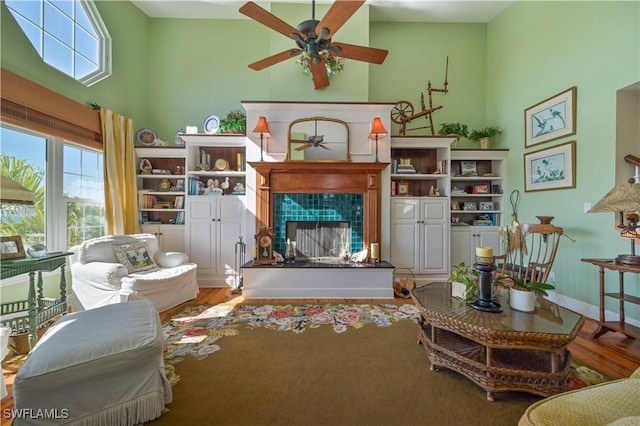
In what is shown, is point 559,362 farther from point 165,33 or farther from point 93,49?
point 165,33

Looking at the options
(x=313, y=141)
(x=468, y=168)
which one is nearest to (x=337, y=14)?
(x=313, y=141)

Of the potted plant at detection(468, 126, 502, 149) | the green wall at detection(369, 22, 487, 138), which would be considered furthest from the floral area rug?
the green wall at detection(369, 22, 487, 138)

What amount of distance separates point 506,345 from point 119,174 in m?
4.57

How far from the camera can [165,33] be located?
4402 millimetres

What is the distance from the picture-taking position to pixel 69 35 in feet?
10.4

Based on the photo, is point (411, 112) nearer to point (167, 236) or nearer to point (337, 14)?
point (337, 14)

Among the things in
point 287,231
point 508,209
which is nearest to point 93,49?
point 287,231

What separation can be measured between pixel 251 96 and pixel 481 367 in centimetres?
458

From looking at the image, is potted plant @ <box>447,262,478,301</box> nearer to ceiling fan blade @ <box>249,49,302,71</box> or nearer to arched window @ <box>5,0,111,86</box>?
ceiling fan blade @ <box>249,49,302,71</box>

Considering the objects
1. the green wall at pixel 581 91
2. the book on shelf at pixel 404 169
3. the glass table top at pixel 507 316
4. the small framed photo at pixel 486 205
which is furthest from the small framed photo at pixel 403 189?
the glass table top at pixel 507 316

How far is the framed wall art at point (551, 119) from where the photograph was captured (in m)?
3.05

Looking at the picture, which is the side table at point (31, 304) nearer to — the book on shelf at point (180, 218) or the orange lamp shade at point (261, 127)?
the book on shelf at point (180, 218)

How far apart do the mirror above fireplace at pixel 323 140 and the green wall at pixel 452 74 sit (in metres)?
0.52

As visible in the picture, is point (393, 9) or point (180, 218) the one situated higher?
point (393, 9)
